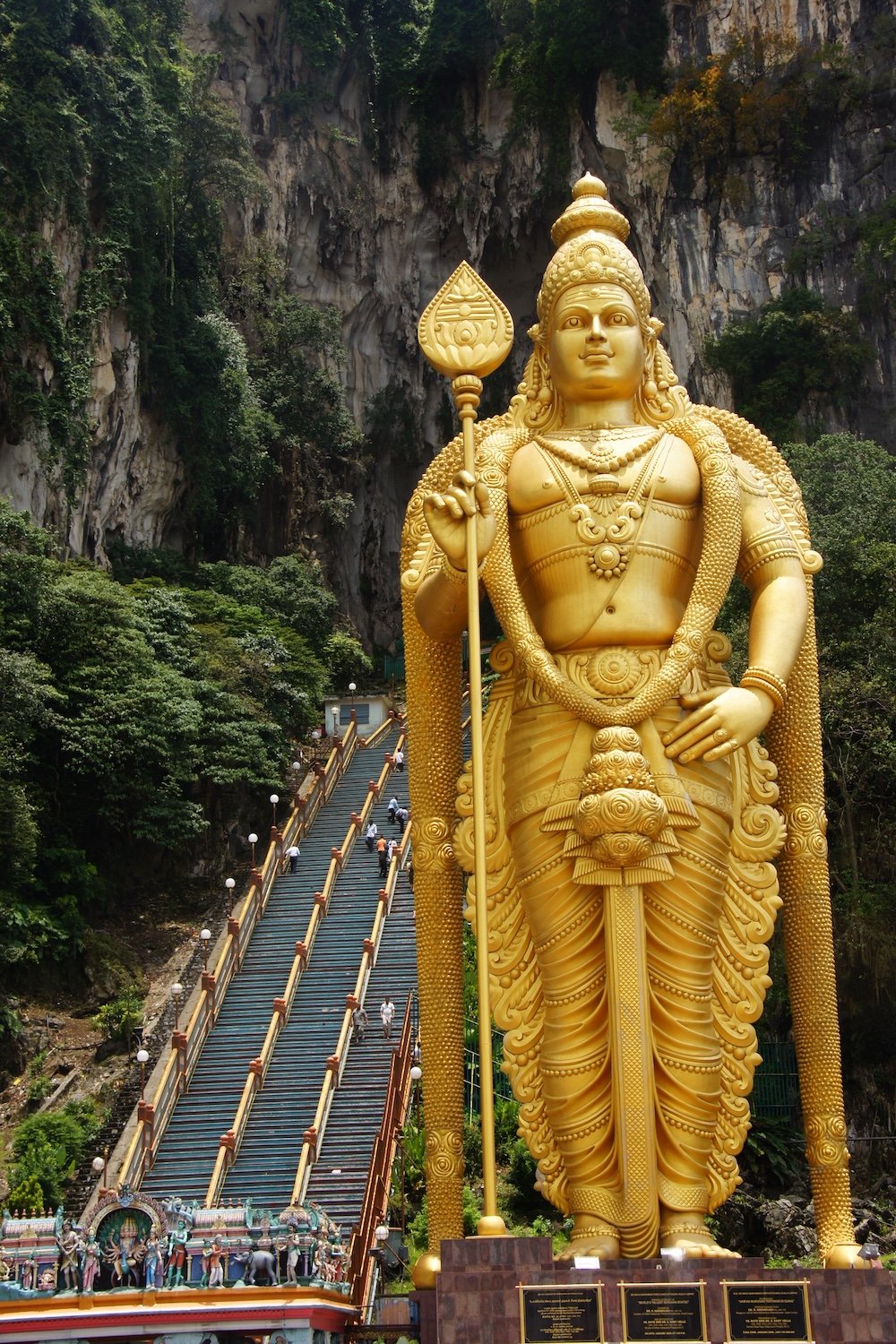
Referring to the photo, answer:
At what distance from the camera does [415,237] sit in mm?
34250

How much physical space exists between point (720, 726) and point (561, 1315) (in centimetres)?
248

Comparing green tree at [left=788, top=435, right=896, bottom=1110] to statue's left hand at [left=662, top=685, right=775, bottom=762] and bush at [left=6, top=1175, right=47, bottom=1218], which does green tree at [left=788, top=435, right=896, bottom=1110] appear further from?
statue's left hand at [left=662, top=685, right=775, bottom=762]

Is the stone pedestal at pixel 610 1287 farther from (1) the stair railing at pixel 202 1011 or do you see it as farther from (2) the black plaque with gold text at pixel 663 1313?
(1) the stair railing at pixel 202 1011

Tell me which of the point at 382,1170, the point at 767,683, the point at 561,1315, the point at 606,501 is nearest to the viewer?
the point at 561,1315

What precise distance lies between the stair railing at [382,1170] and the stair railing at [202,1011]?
74.5 inches

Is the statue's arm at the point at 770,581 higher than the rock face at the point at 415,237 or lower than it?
lower

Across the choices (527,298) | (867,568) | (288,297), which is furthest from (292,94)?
(867,568)

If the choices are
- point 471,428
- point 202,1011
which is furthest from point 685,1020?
point 202,1011

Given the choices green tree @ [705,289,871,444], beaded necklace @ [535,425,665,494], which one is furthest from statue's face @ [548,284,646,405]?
green tree @ [705,289,871,444]

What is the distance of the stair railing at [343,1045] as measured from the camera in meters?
12.4

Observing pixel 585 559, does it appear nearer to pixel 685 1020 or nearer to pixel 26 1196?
pixel 685 1020

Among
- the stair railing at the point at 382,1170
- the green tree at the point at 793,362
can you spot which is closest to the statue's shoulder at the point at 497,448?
the stair railing at the point at 382,1170

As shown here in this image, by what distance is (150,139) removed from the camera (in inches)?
1038

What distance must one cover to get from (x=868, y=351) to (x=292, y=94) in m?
14.4
